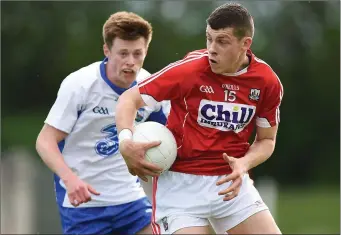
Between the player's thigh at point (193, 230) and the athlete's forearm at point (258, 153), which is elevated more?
the athlete's forearm at point (258, 153)

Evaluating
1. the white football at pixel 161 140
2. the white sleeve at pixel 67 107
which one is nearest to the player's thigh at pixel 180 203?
the white football at pixel 161 140

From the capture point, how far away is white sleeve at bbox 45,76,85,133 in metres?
6.49

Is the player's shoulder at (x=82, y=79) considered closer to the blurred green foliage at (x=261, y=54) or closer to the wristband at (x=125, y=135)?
the wristband at (x=125, y=135)

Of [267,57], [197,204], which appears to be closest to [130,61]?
[197,204]

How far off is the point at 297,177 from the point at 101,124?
1875 cm

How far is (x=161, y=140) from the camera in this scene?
18.0 feet

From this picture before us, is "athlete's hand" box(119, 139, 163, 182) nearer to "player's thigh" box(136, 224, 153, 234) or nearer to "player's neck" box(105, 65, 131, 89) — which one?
"player's neck" box(105, 65, 131, 89)

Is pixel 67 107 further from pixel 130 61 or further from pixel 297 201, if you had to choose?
pixel 297 201

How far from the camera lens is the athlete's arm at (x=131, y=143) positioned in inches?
210

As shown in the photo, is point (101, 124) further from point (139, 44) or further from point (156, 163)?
point (156, 163)

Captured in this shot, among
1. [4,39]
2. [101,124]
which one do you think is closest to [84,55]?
[4,39]

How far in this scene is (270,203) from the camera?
51.6 feet

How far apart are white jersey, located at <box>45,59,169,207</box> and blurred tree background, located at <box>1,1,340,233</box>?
16.1m

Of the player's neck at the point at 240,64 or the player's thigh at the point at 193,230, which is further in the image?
the player's neck at the point at 240,64
